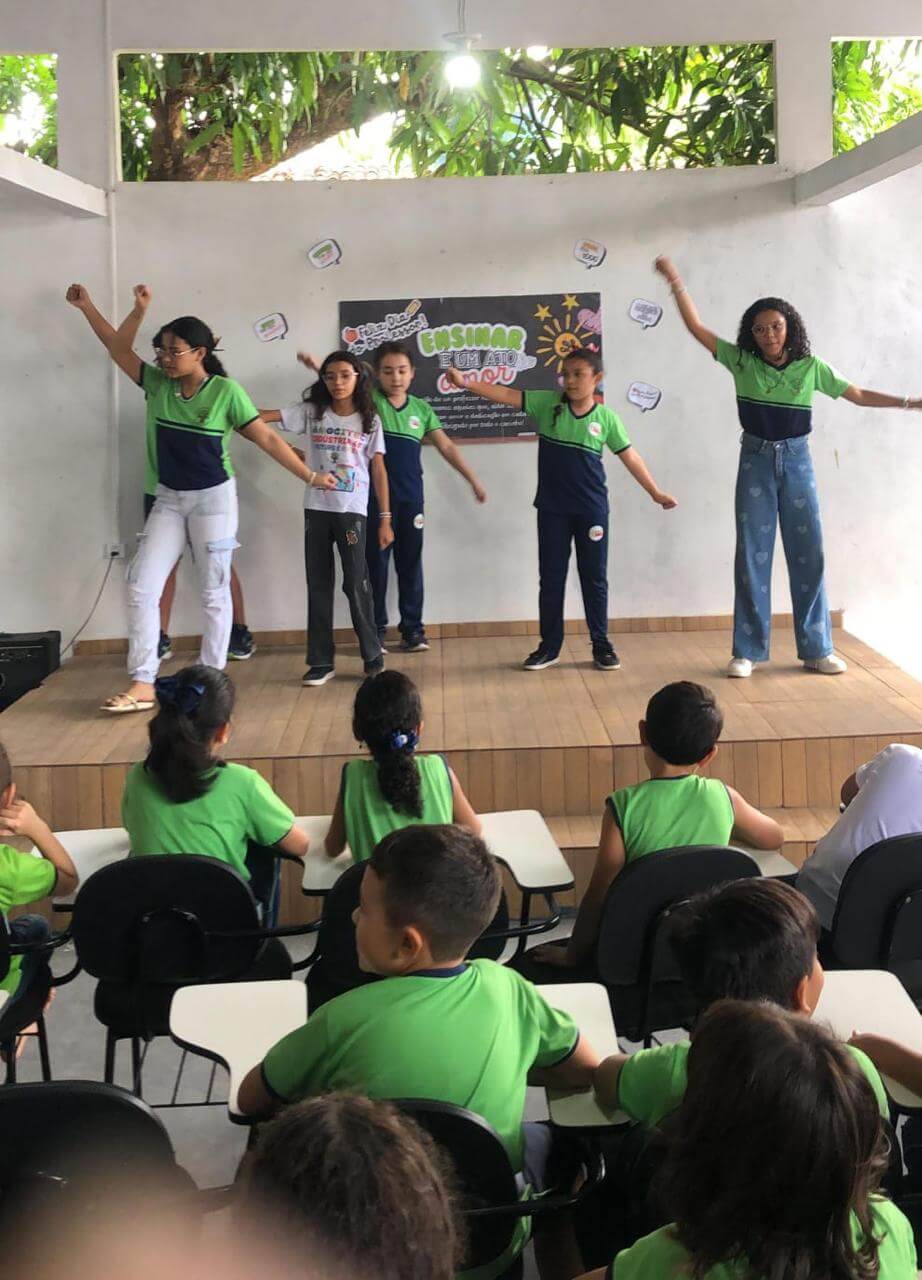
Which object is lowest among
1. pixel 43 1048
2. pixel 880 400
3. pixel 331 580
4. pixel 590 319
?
pixel 43 1048

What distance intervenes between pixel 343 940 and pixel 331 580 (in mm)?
3003

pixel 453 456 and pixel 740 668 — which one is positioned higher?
pixel 453 456

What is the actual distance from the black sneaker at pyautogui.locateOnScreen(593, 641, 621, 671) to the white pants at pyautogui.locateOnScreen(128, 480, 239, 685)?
1585 mm

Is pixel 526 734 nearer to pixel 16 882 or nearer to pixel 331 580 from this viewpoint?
pixel 331 580

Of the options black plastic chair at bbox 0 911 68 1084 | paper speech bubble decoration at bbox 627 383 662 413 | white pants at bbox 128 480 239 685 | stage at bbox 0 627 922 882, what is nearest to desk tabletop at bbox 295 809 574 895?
black plastic chair at bbox 0 911 68 1084

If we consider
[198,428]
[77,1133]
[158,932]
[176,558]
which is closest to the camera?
[77,1133]

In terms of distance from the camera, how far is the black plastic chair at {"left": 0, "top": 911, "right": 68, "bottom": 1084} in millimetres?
2439

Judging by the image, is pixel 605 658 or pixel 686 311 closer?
pixel 686 311

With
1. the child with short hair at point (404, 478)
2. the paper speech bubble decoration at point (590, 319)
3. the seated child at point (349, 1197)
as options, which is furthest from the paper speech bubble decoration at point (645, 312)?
the seated child at point (349, 1197)

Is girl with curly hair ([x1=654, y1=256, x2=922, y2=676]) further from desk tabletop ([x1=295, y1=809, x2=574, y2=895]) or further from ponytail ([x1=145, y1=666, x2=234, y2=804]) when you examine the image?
ponytail ([x1=145, y1=666, x2=234, y2=804])

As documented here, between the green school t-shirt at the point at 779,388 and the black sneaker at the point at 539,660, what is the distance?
128 centimetres

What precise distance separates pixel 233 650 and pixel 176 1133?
334 centimetres

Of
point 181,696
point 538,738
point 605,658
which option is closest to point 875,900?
point 181,696

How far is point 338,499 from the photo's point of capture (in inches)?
205
